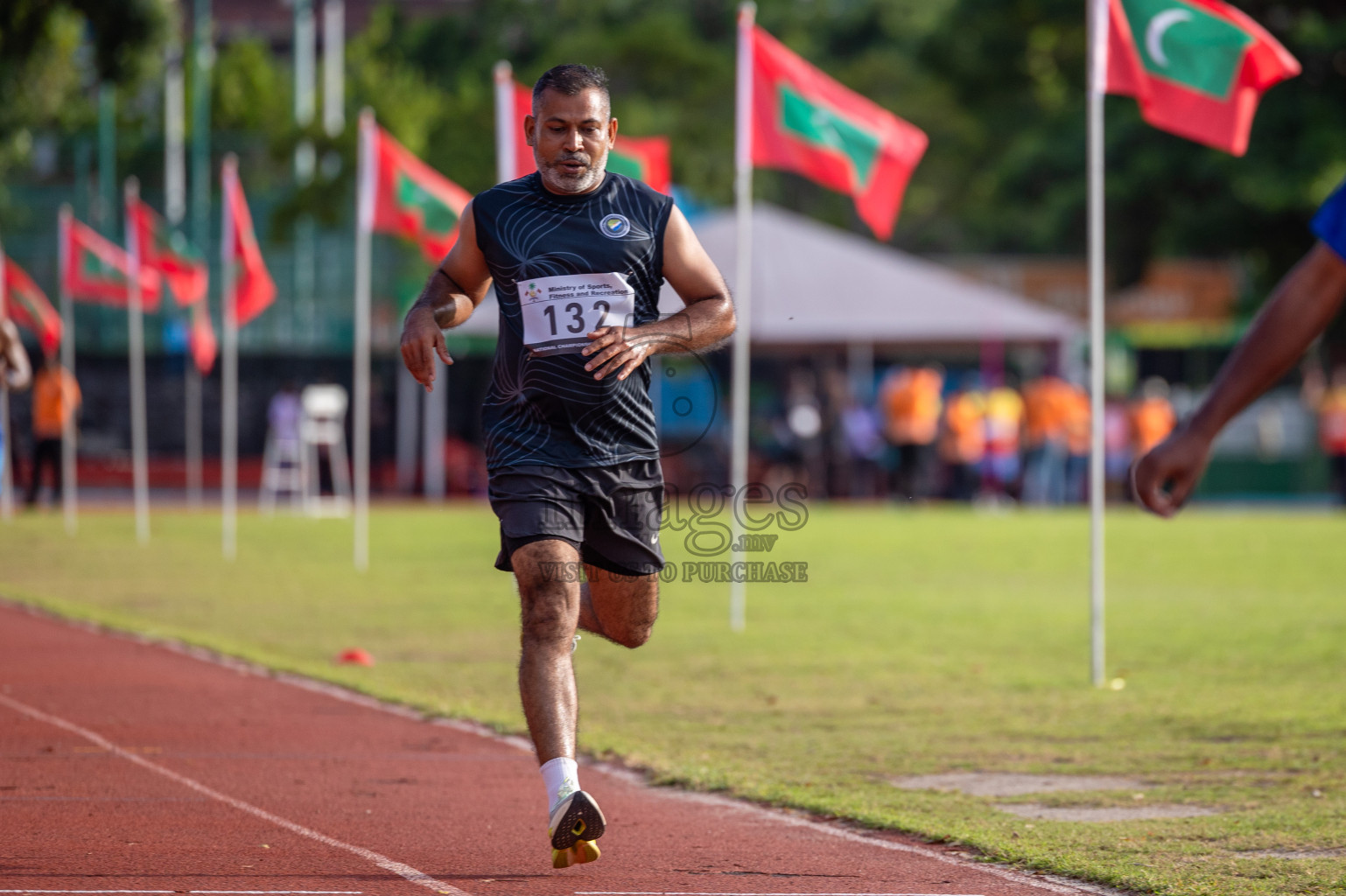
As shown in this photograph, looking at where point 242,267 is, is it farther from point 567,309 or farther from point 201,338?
point 567,309

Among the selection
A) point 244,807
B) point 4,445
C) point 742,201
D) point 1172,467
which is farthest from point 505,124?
point 4,445

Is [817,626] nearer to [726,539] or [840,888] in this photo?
[726,539]

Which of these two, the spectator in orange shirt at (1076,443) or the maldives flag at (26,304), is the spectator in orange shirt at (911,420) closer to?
the spectator in orange shirt at (1076,443)

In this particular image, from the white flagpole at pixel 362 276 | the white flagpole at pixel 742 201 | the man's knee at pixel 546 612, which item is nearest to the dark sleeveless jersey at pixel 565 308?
the man's knee at pixel 546 612

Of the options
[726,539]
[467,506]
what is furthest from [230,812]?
[467,506]

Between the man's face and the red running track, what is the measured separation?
83.6 inches

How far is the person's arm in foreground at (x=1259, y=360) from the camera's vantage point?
328cm

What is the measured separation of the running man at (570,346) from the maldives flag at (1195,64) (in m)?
5.54

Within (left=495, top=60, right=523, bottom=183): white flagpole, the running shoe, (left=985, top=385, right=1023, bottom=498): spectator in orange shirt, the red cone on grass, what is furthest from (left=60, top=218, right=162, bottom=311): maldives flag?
the running shoe

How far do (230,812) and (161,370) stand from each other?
31.9m

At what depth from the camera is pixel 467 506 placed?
30.2 metres

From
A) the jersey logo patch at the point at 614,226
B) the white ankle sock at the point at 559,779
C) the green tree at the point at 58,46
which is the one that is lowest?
the white ankle sock at the point at 559,779

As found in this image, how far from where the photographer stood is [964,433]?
30234 millimetres

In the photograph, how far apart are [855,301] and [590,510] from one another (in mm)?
25305
